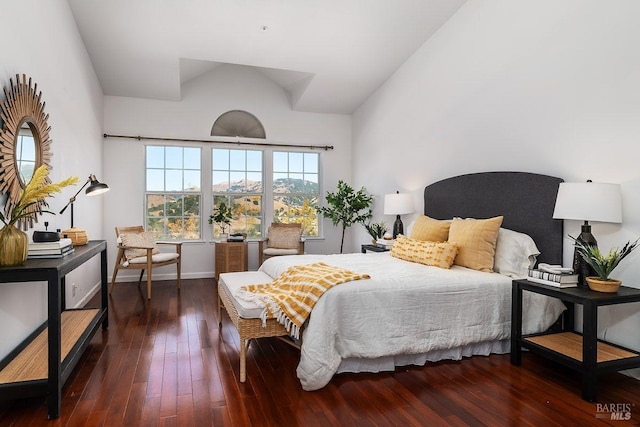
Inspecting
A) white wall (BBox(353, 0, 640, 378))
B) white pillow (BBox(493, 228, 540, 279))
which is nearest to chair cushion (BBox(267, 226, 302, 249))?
white wall (BBox(353, 0, 640, 378))

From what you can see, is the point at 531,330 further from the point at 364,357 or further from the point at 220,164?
the point at 220,164

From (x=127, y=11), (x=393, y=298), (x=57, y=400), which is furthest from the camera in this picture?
(x=127, y=11)

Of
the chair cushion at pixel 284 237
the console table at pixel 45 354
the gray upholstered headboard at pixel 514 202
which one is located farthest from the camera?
the chair cushion at pixel 284 237

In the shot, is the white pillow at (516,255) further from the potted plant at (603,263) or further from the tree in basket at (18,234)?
the tree in basket at (18,234)

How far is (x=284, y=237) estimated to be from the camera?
18.9 feet

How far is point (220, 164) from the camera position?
6.14 metres

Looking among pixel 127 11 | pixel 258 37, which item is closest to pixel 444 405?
pixel 258 37

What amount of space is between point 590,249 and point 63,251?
3.18m

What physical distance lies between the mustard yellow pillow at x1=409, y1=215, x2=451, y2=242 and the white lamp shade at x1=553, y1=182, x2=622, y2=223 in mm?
1159

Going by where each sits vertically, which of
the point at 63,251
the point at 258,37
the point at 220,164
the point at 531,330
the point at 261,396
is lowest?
the point at 261,396

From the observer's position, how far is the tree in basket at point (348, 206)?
5.78m

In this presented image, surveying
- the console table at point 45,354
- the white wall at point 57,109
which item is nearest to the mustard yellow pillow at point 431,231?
A: the console table at point 45,354

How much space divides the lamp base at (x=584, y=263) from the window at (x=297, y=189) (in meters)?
4.46

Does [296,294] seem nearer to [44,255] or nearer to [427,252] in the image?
[427,252]
